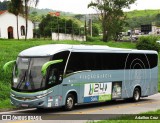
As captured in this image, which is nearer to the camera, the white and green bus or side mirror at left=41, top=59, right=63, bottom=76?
side mirror at left=41, top=59, right=63, bottom=76

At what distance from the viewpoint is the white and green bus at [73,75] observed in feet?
63.4

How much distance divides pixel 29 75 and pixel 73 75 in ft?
7.75

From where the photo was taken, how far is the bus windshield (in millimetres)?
19281

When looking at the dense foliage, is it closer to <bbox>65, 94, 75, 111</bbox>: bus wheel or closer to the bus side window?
<bbox>65, 94, 75, 111</bbox>: bus wheel

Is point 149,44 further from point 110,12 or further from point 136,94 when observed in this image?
point 136,94

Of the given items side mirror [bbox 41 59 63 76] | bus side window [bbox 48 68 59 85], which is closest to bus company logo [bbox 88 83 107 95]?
bus side window [bbox 48 68 59 85]

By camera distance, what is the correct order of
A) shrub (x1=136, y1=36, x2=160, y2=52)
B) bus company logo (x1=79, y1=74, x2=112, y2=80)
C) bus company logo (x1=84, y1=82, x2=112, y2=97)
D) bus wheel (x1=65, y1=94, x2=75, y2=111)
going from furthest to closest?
1. shrub (x1=136, y1=36, x2=160, y2=52)
2. bus company logo (x1=84, y1=82, x2=112, y2=97)
3. bus company logo (x1=79, y1=74, x2=112, y2=80)
4. bus wheel (x1=65, y1=94, x2=75, y2=111)

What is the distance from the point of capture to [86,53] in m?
22.1

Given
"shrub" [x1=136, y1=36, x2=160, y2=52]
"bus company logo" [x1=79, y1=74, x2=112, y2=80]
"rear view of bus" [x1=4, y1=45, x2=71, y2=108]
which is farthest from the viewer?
"shrub" [x1=136, y1=36, x2=160, y2=52]

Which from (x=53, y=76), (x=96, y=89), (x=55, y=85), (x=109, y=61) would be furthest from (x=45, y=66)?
(x=109, y=61)

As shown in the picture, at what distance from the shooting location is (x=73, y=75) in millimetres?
20891

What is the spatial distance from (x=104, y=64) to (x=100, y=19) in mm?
55940

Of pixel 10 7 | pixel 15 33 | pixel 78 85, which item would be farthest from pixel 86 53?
pixel 15 33

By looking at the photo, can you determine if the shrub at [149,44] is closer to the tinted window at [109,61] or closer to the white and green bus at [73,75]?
the tinted window at [109,61]
